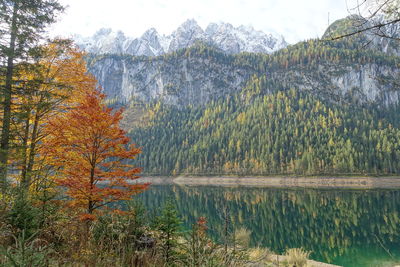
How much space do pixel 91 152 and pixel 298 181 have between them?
107559mm

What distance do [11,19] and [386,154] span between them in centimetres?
13212

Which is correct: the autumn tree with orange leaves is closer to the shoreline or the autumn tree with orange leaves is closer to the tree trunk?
the tree trunk

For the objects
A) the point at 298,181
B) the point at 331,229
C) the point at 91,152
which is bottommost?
the point at 298,181

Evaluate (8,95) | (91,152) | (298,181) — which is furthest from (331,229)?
(298,181)

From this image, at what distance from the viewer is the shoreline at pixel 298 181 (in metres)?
94.1

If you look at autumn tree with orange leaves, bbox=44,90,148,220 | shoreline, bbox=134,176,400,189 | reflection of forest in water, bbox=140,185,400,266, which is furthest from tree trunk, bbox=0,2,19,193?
shoreline, bbox=134,176,400,189

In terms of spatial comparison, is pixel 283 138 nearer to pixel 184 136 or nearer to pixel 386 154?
pixel 386 154

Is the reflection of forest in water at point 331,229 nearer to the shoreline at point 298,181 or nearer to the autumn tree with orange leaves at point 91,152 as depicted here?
the autumn tree with orange leaves at point 91,152

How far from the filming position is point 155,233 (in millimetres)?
8336

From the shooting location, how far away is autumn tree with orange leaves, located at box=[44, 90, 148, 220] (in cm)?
1144

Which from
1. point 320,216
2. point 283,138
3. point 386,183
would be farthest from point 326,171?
point 320,216

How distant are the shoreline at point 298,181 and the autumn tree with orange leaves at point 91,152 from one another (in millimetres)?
90797

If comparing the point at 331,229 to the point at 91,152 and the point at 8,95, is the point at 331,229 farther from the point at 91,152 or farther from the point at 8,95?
the point at 8,95

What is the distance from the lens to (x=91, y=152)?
12.1 meters
